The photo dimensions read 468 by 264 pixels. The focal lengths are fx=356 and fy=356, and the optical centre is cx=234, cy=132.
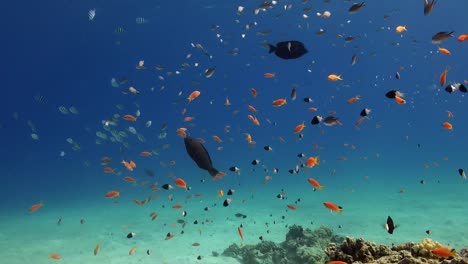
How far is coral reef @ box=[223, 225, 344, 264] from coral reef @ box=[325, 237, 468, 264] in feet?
17.9

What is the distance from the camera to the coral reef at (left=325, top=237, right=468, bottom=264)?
434 centimetres

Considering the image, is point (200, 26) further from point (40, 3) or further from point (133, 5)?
point (40, 3)

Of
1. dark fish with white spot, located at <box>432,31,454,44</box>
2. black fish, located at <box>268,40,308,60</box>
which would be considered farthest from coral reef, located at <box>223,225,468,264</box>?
dark fish with white spot, located at <box>432,31,454,44</box>

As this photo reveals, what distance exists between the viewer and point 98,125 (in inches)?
3944

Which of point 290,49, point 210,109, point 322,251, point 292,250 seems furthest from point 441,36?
point 210,109

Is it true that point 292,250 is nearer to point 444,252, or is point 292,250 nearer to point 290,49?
point 290,49

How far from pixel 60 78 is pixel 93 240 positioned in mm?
73054

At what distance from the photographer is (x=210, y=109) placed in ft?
381

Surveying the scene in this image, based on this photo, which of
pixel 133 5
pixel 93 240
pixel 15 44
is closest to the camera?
pixel 93 240

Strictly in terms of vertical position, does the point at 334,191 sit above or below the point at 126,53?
below

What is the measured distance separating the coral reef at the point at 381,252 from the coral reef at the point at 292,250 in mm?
5452

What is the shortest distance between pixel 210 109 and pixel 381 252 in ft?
368

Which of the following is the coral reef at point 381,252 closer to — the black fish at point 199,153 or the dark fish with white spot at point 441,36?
the black fish at point 199,153

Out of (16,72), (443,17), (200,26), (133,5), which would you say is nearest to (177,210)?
(133,5)
